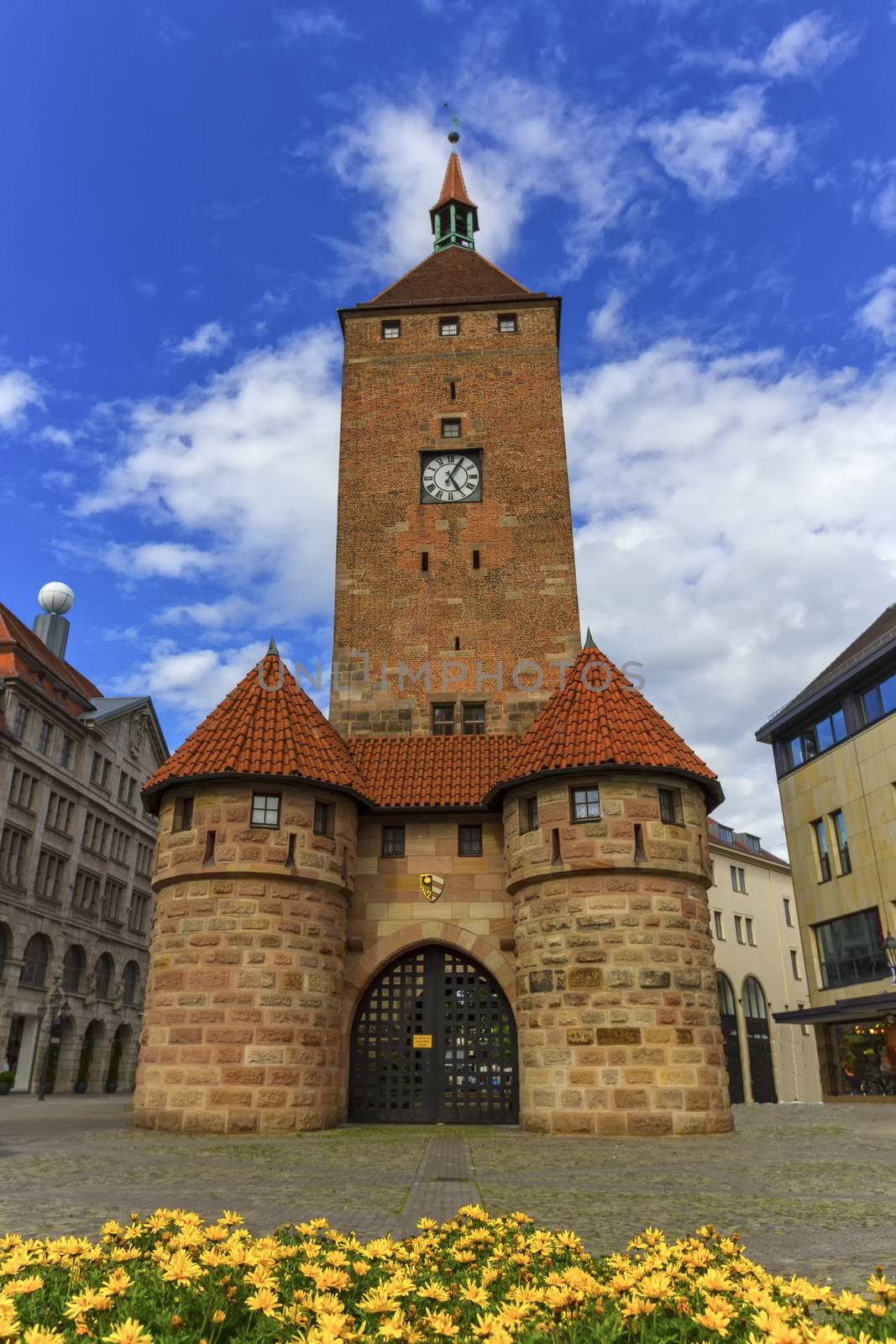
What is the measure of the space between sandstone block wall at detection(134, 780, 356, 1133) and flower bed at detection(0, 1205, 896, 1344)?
11.8 metres

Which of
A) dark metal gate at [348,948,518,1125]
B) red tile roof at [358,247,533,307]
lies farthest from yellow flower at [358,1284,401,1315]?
red tile roof at [358,247,533,307]

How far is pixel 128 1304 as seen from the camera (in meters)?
3.63

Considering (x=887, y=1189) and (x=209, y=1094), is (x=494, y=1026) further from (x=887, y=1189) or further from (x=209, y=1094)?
(x=887, y=1189)

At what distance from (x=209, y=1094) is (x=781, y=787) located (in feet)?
92.1

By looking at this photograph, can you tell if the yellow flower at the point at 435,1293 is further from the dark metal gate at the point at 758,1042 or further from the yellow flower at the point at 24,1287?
the dark metal gate at the point at 758,1042

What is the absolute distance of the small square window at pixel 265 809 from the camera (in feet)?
56.9

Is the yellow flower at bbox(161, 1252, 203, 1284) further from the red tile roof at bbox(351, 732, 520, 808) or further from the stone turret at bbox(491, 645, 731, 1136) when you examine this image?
the red tile roof at bbox(351, 732, 520, 808)

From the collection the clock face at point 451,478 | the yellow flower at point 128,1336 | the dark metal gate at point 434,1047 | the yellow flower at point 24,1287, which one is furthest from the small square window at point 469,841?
the yellow flower at point 128,1336

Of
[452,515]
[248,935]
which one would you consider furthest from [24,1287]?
[452,515]

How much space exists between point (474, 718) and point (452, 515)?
5.70 metres

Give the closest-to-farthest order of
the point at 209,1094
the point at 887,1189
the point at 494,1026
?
1. the point at 887,1189
2. the point at 209,1094
3. the point at 494,1026

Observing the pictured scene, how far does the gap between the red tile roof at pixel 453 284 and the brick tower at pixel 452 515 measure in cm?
13

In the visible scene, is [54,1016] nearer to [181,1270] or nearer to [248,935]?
[248,935]

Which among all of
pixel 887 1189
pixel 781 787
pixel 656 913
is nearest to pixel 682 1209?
pixel 887 1189
